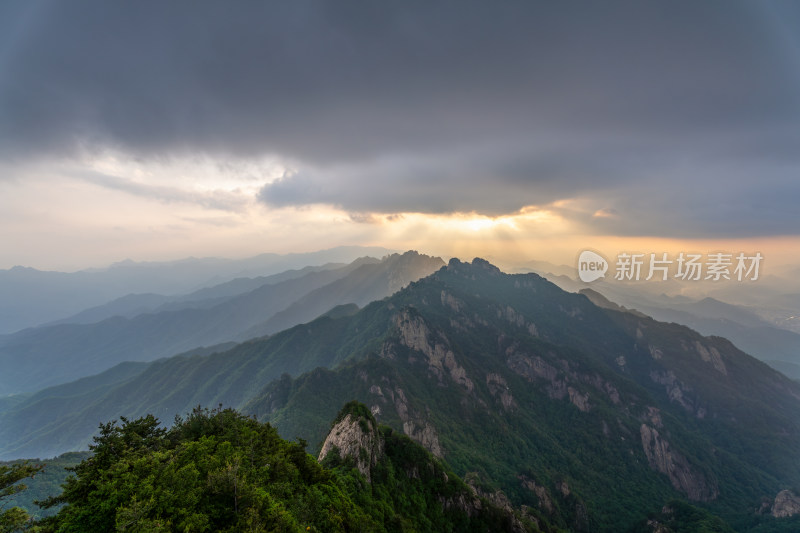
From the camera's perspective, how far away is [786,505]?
14200 centimetres

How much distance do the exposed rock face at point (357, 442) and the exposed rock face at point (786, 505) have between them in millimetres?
197289

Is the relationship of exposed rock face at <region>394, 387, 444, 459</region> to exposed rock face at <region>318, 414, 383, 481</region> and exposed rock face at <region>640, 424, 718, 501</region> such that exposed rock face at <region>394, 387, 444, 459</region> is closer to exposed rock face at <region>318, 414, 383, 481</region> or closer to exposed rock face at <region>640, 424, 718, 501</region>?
exposed rock face at <region>318, 414, 383, 481</region>

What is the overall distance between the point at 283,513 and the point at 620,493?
8590 inches

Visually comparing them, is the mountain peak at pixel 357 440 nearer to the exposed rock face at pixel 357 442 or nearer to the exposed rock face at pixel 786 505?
the exposed rock face at pixel 357 442

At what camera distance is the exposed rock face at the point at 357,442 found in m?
72.4

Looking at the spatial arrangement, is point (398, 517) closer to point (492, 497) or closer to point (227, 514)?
point (227, 514)

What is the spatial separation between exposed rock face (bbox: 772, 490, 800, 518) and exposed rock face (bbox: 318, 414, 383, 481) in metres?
197

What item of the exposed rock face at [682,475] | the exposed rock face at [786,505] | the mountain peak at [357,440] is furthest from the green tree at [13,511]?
the exposed rock face at [682,475]

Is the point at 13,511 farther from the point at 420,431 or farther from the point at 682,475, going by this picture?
the point at 682,475

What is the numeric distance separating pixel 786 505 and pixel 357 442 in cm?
20834

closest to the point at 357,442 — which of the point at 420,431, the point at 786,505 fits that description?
the point at 420,431

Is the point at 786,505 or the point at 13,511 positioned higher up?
the point at 13,511

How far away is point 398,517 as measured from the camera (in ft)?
194

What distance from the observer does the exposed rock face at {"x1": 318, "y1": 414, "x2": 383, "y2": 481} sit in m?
72.4
